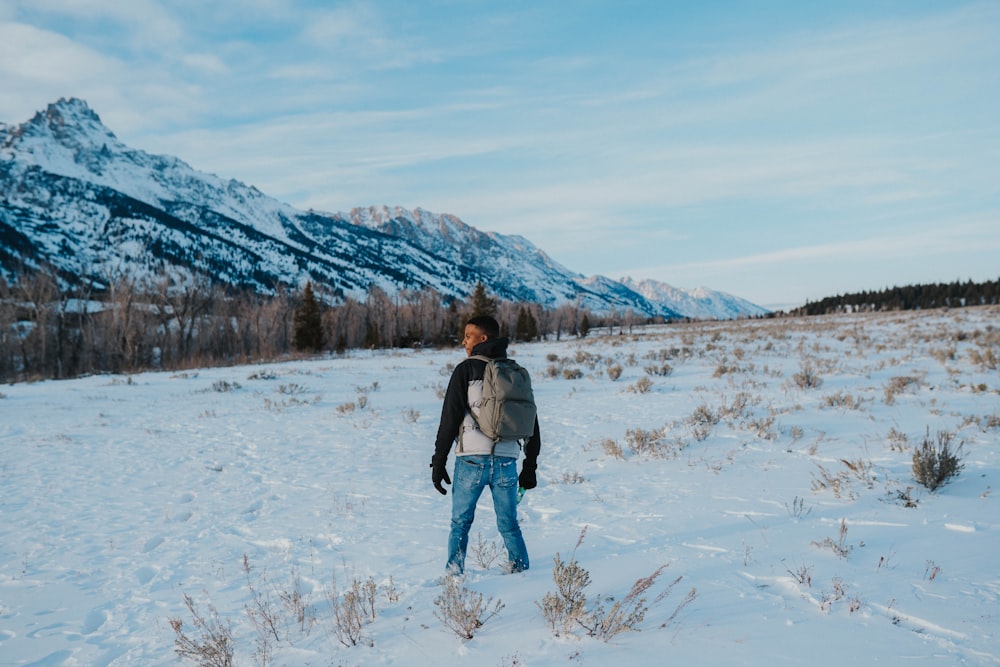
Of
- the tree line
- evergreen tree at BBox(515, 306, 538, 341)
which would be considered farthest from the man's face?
evergreen tree at BBox(515, 306, 538, 341)

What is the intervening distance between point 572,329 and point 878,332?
86.8 meters

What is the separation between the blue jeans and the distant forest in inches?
4316

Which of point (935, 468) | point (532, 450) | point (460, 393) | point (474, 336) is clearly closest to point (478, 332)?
point (474, 336)

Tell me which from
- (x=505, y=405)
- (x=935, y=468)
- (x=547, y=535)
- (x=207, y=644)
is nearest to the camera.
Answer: (x=207, y=644)

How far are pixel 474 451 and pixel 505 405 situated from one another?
0.44m

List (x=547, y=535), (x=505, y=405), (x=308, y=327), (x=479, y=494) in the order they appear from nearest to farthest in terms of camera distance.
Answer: (x=505, y=405) < (x=479, y=494) < (x=547, y=535) < (x=308, y=327)

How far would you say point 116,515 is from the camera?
5.86 m

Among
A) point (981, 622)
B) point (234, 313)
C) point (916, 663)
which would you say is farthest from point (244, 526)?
point (234, 313)

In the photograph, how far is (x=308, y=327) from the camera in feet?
160

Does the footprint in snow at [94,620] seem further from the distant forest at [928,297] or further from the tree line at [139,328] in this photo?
the distant forest at [928,297]

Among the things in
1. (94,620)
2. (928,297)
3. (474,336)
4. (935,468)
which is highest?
(928,297)

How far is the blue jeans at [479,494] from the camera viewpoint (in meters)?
3.71

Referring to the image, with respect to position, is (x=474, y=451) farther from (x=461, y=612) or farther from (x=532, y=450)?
(x=461, y=612)

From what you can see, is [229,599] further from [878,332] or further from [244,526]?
[878,332]
